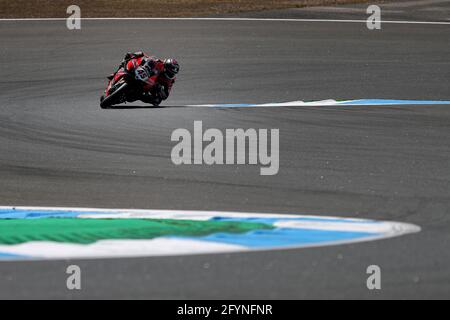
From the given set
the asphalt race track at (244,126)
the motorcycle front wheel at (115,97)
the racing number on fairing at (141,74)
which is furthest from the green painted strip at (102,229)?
the motorcycle front wheel at (115,97)

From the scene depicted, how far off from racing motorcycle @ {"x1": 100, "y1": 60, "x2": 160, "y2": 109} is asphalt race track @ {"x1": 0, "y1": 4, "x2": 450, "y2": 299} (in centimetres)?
19

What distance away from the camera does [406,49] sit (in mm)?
21609

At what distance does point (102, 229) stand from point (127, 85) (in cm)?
675

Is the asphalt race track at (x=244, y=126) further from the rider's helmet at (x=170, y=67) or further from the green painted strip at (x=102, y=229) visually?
the green painted strip at (x=102, y=229)

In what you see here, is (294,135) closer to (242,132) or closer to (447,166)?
(242,132)

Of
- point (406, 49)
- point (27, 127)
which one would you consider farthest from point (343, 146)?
point (406, 49)

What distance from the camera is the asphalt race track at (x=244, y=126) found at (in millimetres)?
7039

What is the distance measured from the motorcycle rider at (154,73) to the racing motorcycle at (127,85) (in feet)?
0.05

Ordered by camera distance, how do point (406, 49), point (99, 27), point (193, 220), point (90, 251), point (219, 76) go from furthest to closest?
point (99, 27) → point (406, 49) → point (219, 76) → point (193, 220) → point (90, 251)

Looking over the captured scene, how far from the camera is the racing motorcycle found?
14883 millimetres

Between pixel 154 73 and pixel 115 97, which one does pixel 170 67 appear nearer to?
pixel 154 73
